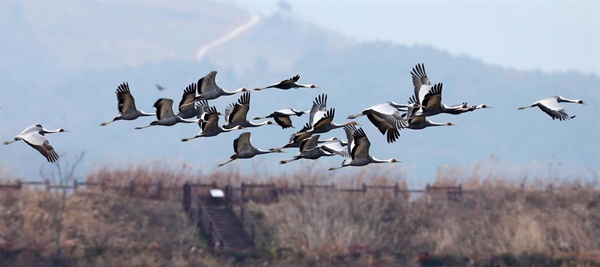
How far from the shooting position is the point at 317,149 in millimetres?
23875

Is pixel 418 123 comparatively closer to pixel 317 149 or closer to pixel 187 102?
pixel 317 149

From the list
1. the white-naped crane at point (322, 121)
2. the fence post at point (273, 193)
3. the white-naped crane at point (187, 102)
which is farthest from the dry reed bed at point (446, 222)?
the white-naped crane at point (187, 102)

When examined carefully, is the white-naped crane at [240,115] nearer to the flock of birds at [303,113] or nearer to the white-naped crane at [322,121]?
the flock of birds at [303,113]

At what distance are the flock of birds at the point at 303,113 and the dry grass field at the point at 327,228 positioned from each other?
28.1 metres

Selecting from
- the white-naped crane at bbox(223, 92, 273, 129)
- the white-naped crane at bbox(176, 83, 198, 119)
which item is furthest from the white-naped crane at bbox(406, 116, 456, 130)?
the white-naped crane at bbox(176, 83, 198, 119)

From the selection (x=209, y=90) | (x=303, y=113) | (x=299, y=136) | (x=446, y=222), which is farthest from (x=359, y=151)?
(x=446, y=222)

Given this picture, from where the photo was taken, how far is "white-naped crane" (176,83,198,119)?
2309 cm

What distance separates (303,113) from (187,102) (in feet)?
5.65

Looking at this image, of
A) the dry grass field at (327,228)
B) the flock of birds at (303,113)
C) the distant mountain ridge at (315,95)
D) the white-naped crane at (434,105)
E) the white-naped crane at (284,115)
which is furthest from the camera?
the distant mountain ridge at (315,95)

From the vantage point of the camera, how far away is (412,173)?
159750 millimetres

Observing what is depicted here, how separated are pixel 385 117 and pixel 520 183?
4556cm

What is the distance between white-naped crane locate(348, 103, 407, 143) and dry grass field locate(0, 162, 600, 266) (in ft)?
98.4

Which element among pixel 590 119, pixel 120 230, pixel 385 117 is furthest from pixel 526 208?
pixel 590 119

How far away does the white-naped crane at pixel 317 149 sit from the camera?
76.4ft
